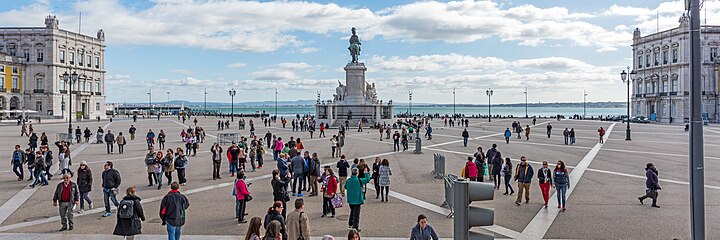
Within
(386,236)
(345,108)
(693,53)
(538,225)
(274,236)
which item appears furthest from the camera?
(345,108)

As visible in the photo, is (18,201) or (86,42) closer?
(18,201)

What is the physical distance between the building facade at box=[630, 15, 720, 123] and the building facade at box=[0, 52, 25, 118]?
91.8m

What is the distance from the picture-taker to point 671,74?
7300 centimetres

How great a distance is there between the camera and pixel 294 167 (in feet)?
46.3

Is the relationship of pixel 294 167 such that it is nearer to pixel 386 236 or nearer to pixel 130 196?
pixel 386 236

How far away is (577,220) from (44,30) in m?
84.0

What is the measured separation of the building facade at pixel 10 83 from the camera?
71688mm

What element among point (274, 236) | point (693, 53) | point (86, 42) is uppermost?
point (86, 42)

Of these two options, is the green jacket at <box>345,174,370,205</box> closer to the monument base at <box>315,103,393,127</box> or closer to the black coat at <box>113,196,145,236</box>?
the black coat at <box>113,196,145,236</box>

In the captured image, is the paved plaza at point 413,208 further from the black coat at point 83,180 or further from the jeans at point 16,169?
the black coat at point 83,180

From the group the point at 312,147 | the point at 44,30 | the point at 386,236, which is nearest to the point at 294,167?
the point at 386,236

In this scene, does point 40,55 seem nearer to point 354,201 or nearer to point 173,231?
point 173,231

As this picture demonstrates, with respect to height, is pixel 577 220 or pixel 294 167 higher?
pixel 294 167

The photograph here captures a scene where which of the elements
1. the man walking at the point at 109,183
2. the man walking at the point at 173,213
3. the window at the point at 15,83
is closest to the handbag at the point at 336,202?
the man walking at the point at 173,213
